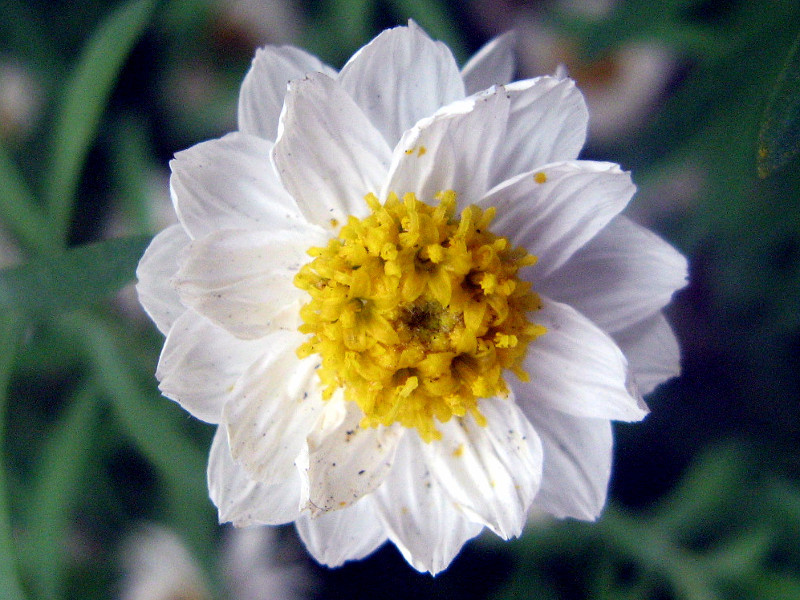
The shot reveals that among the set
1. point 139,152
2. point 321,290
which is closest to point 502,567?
point 321,290

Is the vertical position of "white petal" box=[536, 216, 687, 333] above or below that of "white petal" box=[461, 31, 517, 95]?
below

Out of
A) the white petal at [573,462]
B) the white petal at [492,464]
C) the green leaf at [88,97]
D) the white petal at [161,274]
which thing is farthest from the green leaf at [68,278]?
the white petal at [573,462]

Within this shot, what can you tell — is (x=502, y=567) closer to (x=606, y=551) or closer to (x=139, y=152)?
(x=606, y=551)

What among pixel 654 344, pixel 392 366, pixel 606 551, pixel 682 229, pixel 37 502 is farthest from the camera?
pixel 682 229

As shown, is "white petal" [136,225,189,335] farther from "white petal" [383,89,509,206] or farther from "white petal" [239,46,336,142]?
"white petal" [383,89,509,206]

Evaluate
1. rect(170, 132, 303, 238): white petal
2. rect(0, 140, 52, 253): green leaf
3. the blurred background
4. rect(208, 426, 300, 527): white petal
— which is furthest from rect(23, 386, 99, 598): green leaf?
rect(170, 132, 303, 238): white petal

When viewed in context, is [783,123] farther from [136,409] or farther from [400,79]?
[136,409]

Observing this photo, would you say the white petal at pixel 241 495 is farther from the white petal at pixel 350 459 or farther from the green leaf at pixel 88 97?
the green leaf at pixel 88 97
